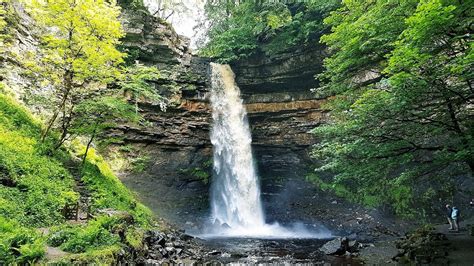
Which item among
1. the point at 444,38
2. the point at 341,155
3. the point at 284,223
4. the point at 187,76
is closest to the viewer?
the point at 444,38

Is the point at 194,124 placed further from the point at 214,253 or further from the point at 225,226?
the point at 214,253

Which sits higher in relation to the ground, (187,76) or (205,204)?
(187,76)

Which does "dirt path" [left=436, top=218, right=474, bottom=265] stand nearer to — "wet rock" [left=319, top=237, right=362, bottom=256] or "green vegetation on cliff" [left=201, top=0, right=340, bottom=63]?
"wet rock" [left=319, top=237, right=362, bottom=256]

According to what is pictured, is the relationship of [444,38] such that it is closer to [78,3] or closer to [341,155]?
[341,155]

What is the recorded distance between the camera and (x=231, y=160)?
2256 cm

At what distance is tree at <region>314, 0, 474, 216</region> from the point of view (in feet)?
23.5

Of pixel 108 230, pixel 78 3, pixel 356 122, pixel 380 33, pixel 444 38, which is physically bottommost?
pixel 108 230

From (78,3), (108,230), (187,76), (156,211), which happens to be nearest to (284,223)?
(156,211)

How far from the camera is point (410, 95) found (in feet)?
26.2

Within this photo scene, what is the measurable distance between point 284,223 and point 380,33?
44.7 ft

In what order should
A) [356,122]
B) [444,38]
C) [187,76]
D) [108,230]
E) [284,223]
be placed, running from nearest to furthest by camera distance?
[444,38]
[108,230]
[356,122]
[284,223]
[187,76]

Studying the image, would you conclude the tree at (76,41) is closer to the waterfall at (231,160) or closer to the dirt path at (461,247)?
the dirt path at (461,247)

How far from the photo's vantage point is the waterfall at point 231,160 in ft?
70.3

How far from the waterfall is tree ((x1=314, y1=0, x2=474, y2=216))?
11.3m
